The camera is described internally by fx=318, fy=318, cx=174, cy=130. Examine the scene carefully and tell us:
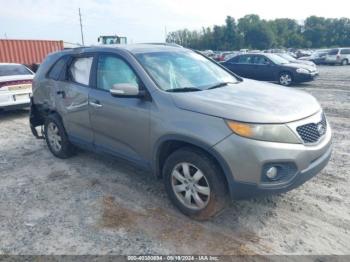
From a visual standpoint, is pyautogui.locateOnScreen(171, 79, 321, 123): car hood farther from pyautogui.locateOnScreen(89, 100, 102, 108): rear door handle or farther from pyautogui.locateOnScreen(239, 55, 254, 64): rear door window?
pyautogui.locateOnScreen(239, 55, 254, 64): rear door window

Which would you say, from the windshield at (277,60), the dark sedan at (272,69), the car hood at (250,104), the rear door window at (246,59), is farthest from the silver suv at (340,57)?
the car hood at (250,104)

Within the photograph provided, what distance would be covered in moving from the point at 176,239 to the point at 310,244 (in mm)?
1207

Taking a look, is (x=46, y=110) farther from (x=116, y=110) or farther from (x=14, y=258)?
(x=14, y=258)

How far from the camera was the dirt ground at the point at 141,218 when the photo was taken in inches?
114

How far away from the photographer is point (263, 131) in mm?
2734

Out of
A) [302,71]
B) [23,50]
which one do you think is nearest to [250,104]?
[302,71]

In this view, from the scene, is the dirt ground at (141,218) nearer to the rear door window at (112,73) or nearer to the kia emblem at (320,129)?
the kia emblem at (320,129)

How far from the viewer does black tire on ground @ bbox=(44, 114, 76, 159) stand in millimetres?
4930

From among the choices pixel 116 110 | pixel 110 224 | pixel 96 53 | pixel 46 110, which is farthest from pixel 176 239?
pixel 46 110

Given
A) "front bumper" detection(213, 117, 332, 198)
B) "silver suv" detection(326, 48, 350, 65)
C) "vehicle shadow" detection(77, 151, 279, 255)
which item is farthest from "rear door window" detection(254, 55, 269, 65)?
"silver suv" detection(326, 48, 350, 65)

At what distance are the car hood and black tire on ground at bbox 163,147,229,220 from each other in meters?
0.43

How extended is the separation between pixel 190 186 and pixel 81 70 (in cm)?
239

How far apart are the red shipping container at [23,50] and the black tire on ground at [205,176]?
52.8 ft

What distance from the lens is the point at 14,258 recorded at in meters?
2.81
